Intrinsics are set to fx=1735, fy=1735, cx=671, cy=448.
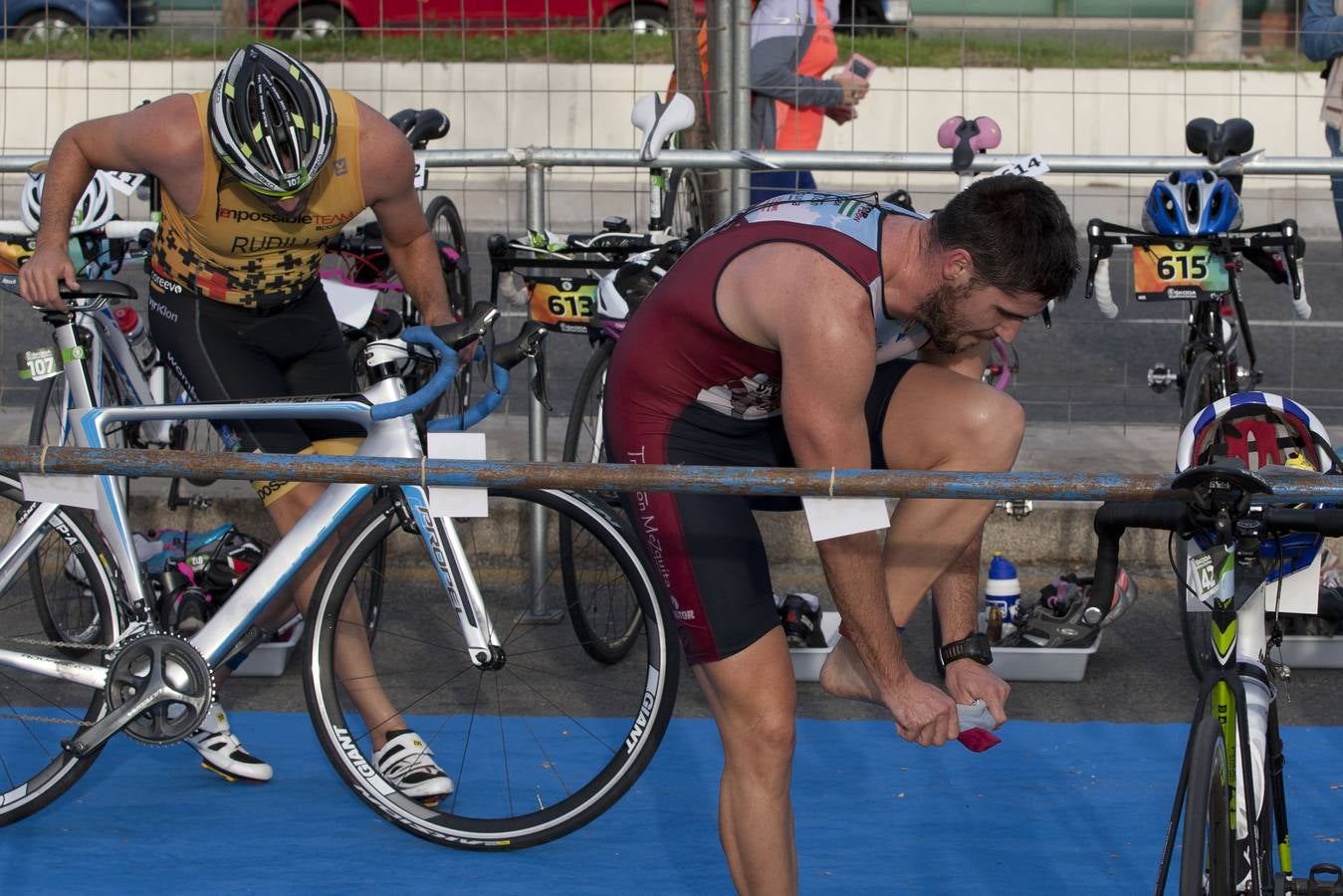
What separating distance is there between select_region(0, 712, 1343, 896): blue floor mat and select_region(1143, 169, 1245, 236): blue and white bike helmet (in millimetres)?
1946

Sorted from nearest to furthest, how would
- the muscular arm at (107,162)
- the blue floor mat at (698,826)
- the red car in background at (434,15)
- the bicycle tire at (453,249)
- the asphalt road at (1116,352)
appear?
the blue floor mat at (698,826) → the muscular arm at (107,162) → the bicycle tire at (453,249) → the asphalt road at (1116,352) → the red car in background at (434,15)

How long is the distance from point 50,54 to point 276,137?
4.37 metres

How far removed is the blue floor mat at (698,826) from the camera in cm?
413

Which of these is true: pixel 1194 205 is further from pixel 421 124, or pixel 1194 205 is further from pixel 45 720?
pixel 45 720

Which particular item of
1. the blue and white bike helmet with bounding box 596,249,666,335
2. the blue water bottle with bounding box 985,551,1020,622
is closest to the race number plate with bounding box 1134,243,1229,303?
the blue water bottle with bounding box 985,551,1020,622

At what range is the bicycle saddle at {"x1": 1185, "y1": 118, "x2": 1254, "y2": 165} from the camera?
6.27 m

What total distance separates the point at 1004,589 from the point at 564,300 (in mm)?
1792

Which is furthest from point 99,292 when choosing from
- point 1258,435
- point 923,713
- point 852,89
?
point 852,89

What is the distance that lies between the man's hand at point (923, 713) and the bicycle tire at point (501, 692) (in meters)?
0.88

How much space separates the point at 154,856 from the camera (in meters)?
4.25

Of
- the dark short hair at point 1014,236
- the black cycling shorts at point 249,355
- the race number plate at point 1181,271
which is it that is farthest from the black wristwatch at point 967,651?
the race number plate at point 1181,271

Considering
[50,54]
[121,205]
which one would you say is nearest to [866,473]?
[50,54]

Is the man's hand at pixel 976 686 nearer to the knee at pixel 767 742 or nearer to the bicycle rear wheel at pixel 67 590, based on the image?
the knee at pixel 767 742

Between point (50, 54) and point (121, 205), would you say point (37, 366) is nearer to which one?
point (50, 54)
